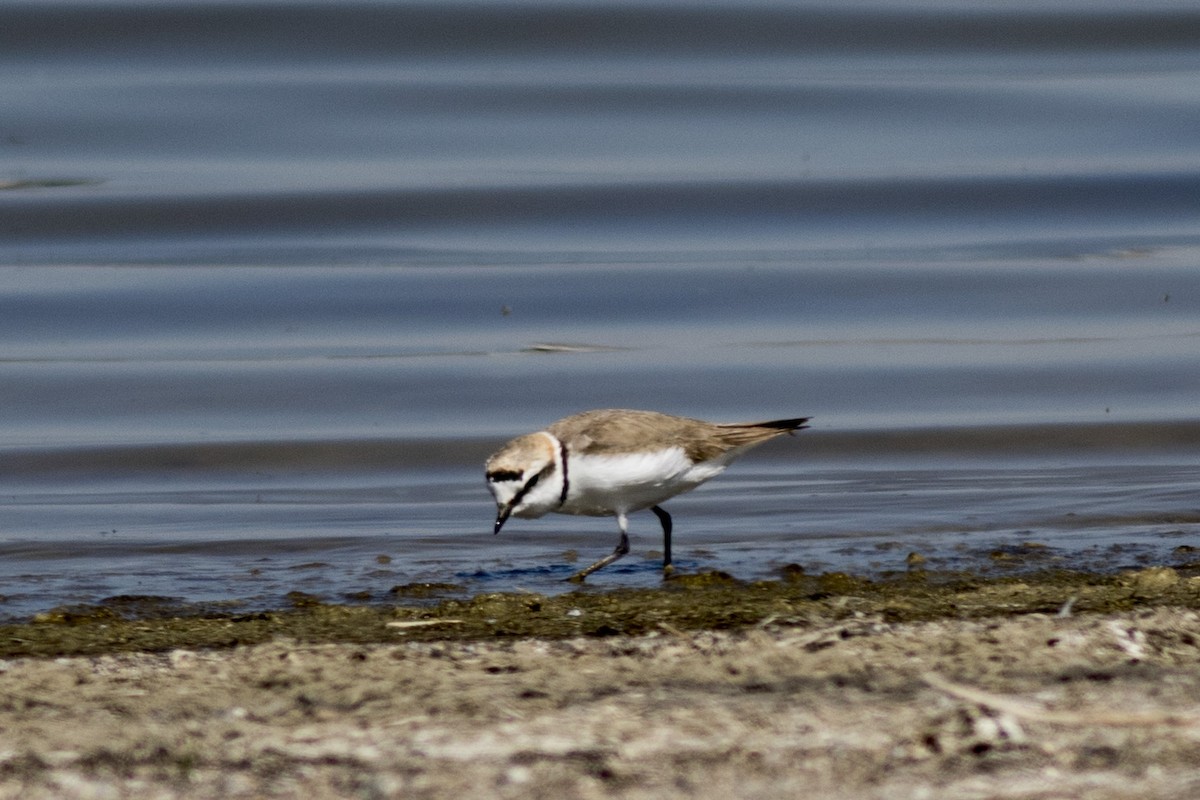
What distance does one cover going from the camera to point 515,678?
13.3 feet

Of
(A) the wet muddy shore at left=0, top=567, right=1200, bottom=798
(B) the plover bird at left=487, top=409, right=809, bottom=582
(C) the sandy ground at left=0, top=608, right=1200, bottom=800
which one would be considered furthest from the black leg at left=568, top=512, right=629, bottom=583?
(C) the sandy ground at left=0, top=608, right=1200, bottom=800

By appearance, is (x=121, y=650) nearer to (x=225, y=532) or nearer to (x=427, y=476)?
(x=225, y=532)

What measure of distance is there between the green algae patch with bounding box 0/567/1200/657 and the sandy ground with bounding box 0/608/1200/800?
34 cm

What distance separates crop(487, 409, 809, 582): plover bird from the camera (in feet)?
20.1

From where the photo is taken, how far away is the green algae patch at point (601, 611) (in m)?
4.79

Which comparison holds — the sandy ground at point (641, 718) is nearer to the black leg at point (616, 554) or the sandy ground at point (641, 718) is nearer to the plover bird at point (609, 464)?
the plover bird at point (609, 464)

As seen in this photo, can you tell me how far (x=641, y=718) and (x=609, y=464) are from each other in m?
2.63

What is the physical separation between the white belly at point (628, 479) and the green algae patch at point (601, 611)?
0.41 m

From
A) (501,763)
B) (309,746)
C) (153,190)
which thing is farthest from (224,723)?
(153,190)

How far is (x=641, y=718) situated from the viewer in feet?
11.9

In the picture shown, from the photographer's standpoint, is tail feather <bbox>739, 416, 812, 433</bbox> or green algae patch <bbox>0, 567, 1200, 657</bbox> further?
tail feather <bbox>739, 416, 812, 433</bbox>

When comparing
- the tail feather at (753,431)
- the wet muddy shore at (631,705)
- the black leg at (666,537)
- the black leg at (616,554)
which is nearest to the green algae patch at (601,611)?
the wet muddy shore at (631,705)

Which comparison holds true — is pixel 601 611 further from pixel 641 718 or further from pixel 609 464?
pixel 641 718

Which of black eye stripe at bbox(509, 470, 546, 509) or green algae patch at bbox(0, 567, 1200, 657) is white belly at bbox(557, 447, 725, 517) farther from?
green algae patch at bbox(0, 567, 1200, 657)
